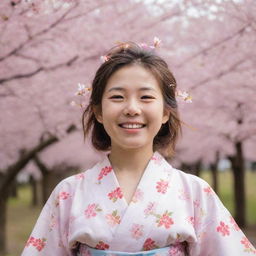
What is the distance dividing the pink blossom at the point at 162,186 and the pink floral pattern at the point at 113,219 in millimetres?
266

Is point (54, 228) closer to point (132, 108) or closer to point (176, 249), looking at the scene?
point (176, 249)

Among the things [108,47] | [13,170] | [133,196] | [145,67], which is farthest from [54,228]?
[13,170]

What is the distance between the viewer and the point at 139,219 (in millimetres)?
2467

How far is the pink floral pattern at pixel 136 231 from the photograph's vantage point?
8.00ft

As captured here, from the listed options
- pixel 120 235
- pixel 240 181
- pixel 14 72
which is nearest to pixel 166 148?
pixel 120 235

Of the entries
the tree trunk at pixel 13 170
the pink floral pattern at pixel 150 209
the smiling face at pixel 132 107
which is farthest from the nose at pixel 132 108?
the tree trunk at pixel 13 170

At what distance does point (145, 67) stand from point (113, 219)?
82cm

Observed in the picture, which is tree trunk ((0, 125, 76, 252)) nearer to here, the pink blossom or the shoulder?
the shoulder

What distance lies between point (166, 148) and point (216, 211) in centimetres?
49

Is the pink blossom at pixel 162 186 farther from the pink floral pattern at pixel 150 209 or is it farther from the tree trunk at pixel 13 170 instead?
Answer: the tree trunk at pixel 13 170

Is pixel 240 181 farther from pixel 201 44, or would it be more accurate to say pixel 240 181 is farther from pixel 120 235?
pixel 120 235

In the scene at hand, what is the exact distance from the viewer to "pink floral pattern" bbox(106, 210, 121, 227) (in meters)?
2.47

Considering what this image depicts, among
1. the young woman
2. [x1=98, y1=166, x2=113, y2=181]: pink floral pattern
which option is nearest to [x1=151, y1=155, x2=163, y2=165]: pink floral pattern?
the young woman

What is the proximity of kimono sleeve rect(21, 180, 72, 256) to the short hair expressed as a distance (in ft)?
1.26
